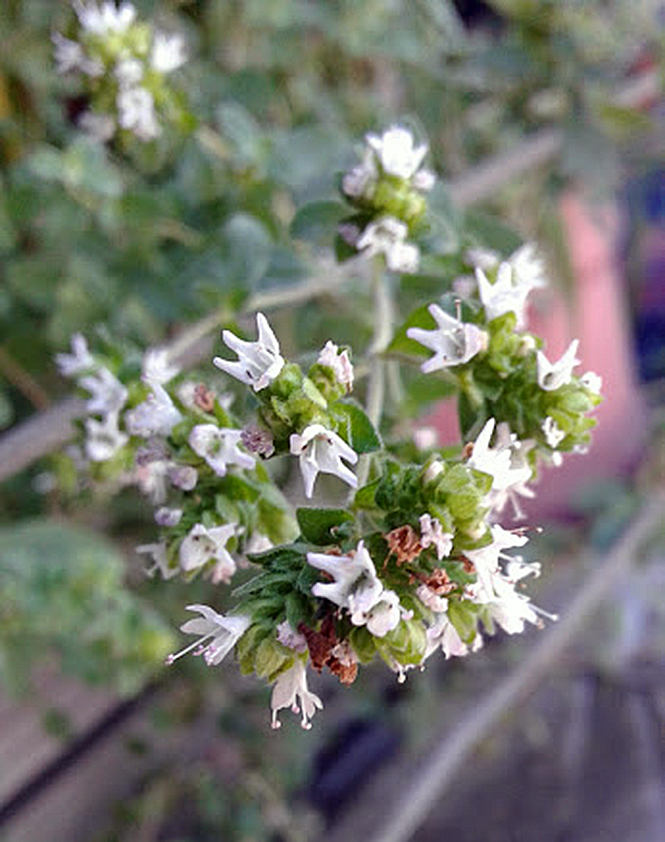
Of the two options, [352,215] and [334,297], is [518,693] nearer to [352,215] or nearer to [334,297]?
[334,297]

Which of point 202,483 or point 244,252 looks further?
point 244,252

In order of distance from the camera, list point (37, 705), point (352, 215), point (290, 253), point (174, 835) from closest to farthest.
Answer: point (352, 215), point (290, 253), point (37, 705), point (174, 835)

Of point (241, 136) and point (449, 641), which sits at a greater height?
point (241, 136)

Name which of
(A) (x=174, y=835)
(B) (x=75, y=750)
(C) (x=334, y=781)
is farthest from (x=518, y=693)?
(B) (x=75, y=750)

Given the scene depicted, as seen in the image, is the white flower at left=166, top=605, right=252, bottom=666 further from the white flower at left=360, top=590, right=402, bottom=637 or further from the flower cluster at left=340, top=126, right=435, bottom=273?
the flower cluster at left=340, top=126, right=435, bottom=273

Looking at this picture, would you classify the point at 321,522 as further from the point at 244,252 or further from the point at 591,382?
the point at 244,252

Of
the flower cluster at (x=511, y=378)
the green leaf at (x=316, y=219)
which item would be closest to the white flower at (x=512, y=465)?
the flower cluster at (x=511, y=378)

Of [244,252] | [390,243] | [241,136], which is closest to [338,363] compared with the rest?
[390,243]

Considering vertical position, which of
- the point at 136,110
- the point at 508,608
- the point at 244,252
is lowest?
the point at 508,608
